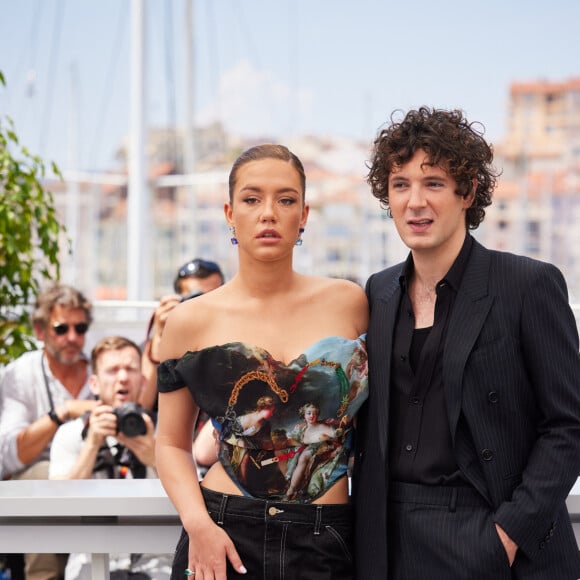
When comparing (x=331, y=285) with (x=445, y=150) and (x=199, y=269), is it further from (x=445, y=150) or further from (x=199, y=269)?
(x=199, y=269)

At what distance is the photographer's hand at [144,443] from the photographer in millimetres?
3312

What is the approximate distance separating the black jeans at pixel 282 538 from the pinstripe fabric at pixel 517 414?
0.08 meters

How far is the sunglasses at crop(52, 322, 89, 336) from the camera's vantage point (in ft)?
14.5

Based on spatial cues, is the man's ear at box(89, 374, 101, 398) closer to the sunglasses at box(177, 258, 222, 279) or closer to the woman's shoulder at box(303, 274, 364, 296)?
the sunglasses at box(177, 258, 222, 279)

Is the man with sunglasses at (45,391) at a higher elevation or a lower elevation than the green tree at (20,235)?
lower

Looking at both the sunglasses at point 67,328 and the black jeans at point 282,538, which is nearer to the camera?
the black jeans at point 282,538

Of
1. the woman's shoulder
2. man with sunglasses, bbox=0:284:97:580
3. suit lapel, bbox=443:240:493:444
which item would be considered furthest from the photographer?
suit lapel, bbox=443:240:493:444

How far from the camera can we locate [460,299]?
194 cm

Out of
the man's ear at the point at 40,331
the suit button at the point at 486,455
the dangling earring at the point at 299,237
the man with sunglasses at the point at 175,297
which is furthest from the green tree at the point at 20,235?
the suit button at the point at 486,455

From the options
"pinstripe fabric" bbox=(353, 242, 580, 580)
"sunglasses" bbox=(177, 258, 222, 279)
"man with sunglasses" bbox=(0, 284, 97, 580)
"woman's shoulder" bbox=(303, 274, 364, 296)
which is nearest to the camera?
"pinstripe fabric" bbox=(353, 242, 580, 580)

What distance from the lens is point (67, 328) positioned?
443 cm

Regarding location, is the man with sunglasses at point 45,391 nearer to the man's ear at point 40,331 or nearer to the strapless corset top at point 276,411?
the man's ear at point 40,331

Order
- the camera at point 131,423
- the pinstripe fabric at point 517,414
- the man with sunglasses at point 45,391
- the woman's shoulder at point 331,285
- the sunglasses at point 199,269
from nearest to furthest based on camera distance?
the pinstripe fabric at point 517,414
the woman's shoulder at point 331,285
the camera at point 131,423
the man with sunglasses at point 45,391
the sunglasses at point 199,269

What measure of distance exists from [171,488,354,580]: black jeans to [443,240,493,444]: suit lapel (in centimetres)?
34
